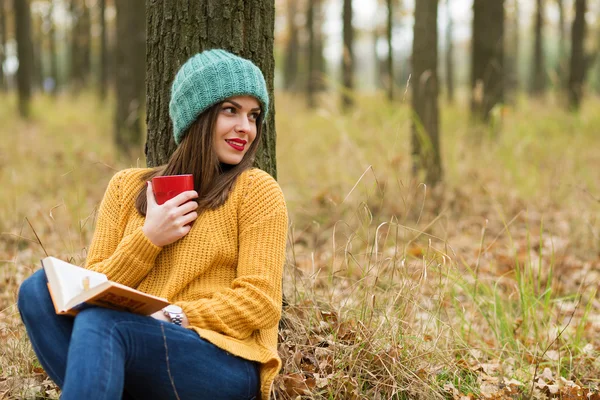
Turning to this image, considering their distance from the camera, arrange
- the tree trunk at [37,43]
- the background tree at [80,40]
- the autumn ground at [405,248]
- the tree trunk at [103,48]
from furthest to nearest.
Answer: the tree trunk at [37,43] → the background tree at [80,40] → the tree trunk at [103,48] → the autumn ground at [405,248]

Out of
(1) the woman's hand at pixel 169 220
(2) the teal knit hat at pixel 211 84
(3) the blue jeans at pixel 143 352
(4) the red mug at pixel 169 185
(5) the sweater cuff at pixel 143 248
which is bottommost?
(3) the blue jeans at pixel 143 352

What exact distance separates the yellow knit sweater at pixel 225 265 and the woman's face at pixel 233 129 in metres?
0.10

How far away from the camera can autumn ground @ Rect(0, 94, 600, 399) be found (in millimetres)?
2705

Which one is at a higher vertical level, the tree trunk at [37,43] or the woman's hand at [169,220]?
the tree trunk at [37,43]

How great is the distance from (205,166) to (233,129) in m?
0.18

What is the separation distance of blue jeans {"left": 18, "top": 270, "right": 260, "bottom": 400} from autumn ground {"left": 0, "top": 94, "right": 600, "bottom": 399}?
44 centimetres

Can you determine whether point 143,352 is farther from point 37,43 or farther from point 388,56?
point 37,43

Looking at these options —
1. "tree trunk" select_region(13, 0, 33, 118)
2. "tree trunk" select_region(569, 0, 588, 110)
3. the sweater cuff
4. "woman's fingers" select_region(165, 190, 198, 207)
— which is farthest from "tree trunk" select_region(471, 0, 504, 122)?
"tree trunk" select_region(13, 0, 33, 118)

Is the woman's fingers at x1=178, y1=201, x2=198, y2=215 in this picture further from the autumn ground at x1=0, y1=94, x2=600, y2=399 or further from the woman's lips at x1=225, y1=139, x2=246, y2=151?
the autumn ground at x1=0, y1=94, x2=600, y2=399

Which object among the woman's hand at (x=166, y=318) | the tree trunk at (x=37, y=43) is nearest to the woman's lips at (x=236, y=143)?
the woman's hand at (x=166, y=318)

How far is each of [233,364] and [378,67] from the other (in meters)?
25.7

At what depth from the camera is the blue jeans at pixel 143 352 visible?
1979 millimetres

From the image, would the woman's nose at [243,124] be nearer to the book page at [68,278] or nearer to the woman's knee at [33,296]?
the book page at [68,278]

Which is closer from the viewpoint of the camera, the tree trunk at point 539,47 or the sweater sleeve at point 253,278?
the sweater sleeve at point 253,278
